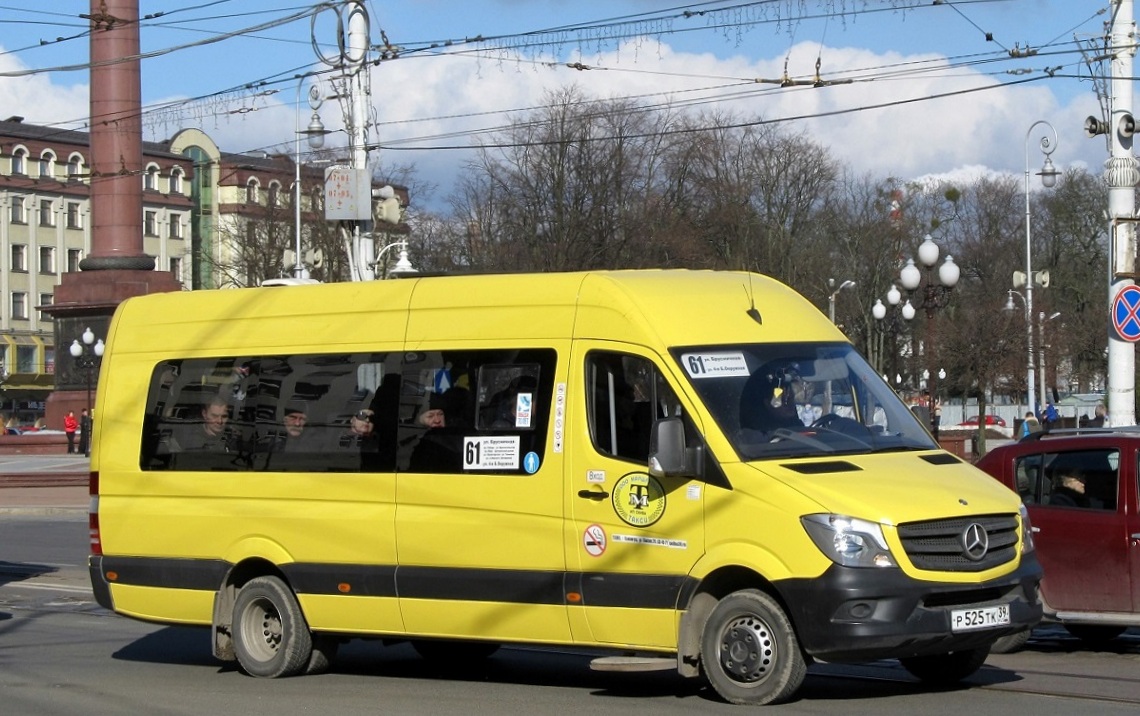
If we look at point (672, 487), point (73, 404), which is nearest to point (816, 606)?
point (672, 487)

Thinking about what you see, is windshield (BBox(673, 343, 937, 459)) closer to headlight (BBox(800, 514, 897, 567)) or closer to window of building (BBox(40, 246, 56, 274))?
headlight (BBox(800, 514, 897, 567))

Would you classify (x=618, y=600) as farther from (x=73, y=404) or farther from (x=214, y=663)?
(x=73, y=404)

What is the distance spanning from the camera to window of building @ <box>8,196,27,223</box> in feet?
326

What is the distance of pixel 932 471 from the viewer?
9211 mm

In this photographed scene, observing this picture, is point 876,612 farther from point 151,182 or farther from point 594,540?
point 151,182

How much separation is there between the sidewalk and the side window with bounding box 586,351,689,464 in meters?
26.5

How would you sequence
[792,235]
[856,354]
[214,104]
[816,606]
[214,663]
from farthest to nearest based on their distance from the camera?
1. [792,235]
2. [214,104]
3. [214,663]
4. [856,354]
5. [816,606]

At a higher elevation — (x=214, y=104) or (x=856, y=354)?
(x=214, y=104)

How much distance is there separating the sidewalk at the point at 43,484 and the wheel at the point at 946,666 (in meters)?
27.1

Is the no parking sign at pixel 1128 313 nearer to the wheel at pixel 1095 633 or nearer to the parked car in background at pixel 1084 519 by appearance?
the wheel at pixel 1095 633

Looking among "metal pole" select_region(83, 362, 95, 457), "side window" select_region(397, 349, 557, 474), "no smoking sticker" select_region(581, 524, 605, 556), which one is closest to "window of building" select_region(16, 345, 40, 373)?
"metal pole" select_region(83, 362, 95, 457)

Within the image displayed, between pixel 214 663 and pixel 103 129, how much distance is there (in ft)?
132

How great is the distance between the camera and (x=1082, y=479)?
37.9 ft

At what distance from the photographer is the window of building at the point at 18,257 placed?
3996 inches
